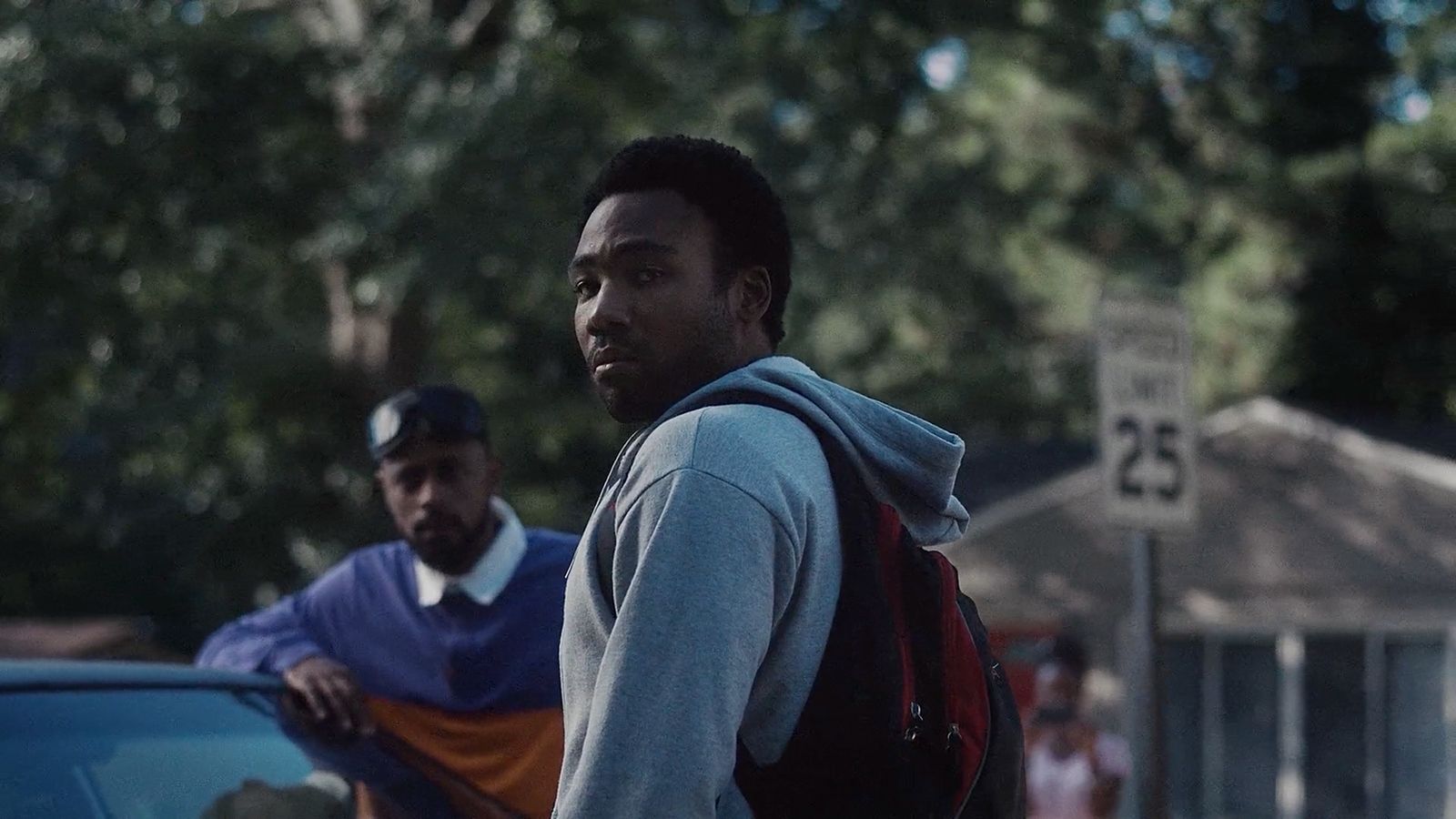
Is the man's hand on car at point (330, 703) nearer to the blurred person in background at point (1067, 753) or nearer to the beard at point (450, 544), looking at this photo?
the beard at point (450, 544)

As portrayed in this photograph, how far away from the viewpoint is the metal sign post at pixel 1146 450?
6996 mm

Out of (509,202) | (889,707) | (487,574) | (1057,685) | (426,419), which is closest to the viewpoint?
(889,707)

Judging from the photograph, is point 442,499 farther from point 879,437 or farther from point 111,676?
point 879,437

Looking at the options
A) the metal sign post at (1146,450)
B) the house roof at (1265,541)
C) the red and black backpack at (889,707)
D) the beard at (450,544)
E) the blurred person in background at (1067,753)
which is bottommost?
the house roof at (1265,541)

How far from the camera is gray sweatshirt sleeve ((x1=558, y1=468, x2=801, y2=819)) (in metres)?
1.92

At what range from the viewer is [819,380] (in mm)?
2279

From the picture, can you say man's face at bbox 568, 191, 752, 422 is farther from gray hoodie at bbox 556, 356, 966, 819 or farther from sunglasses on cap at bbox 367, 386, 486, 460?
sunglasses on cap at bbox 367, 386, 486, 460

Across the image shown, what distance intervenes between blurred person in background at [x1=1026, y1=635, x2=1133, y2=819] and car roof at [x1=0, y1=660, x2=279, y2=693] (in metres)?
5.11

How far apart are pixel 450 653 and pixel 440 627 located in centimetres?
10

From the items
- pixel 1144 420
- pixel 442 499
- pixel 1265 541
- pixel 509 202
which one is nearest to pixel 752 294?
pixel 442 499

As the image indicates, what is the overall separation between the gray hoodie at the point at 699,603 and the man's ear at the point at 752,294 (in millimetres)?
98

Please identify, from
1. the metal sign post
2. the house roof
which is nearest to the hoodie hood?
the metal sign post

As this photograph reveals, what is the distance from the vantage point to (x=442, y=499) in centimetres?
427

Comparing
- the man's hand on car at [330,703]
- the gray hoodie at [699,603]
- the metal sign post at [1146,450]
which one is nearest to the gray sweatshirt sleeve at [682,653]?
the gray hoodie at [699,603]
